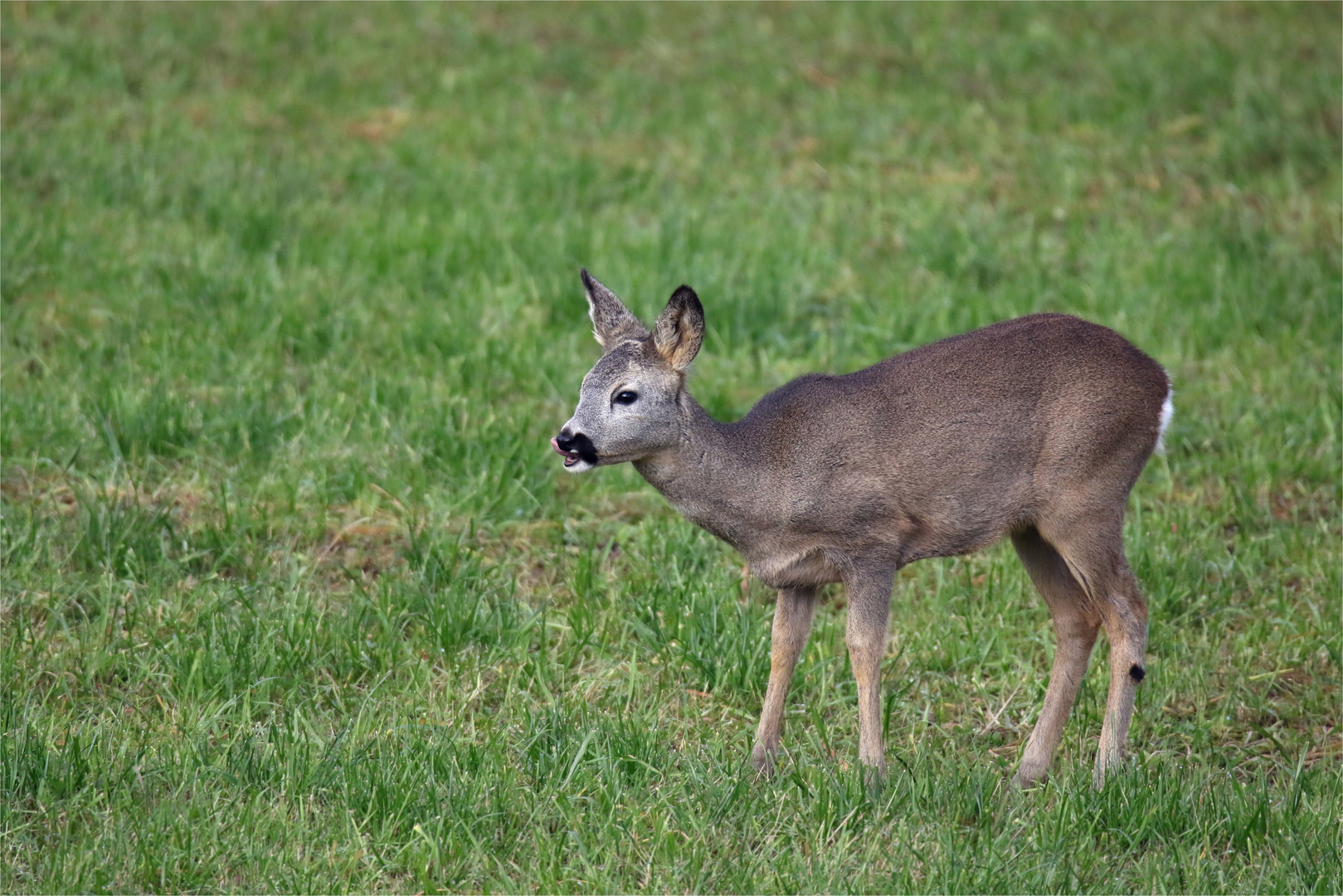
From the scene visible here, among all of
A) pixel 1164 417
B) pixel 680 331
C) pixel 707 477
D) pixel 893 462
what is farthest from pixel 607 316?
pixel 1164 417

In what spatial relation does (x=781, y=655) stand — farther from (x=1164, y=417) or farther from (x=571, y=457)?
(x=1164, y=417)

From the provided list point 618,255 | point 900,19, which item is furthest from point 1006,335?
point 900,19

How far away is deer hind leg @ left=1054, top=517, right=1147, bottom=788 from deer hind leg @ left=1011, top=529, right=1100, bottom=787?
0.33ft

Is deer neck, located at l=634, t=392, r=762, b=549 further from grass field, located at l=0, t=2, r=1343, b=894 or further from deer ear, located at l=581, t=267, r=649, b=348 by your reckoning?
grass field, located at l=0, t=2, r=1343, b=894

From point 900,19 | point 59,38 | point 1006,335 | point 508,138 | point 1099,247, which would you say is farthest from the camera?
point 900,19

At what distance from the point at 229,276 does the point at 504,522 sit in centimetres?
264

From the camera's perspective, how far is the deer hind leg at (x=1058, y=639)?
4.84 metres

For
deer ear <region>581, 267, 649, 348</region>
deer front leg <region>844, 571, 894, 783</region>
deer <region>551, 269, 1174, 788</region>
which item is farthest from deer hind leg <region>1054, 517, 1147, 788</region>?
deer ear <region>581, 267, 649, 348</region>

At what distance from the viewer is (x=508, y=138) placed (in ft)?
32.9

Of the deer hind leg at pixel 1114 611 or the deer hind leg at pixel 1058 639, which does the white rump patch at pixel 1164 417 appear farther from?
the deer hind leg at pixel 1058 639

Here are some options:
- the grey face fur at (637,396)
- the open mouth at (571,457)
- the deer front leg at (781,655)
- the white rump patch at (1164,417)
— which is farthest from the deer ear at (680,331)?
the white rump patch at (1164,417)

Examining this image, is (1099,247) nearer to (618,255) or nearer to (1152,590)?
(618,255)

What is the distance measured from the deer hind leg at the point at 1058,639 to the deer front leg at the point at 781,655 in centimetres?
75

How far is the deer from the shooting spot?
456 cm
